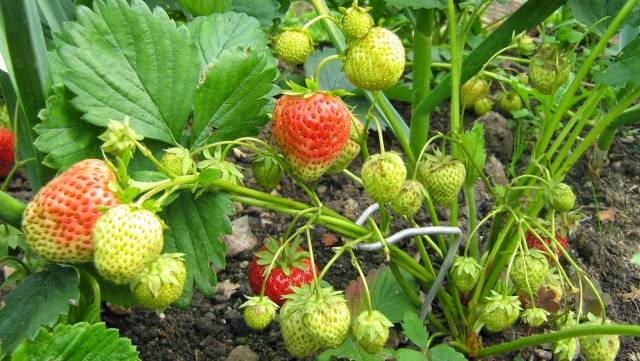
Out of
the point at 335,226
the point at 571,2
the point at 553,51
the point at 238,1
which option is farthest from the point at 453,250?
the point at 238,1

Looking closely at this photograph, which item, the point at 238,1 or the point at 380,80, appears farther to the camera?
the point at 238,1

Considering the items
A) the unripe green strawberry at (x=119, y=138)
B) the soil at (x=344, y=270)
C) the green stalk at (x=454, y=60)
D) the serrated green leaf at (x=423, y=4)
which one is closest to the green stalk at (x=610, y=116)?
the green stalk at (x=454, y=60)

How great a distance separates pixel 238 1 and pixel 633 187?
45.1 inches

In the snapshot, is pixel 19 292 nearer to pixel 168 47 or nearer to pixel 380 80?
pixel 168 47

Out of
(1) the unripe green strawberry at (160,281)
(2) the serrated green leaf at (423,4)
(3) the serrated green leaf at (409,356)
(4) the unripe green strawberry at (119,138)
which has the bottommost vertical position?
(3) the serrated green leaf at (409,356)

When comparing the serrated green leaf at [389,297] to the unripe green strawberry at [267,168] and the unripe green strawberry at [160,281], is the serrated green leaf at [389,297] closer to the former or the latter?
the unripe green strawberry at [267,168]

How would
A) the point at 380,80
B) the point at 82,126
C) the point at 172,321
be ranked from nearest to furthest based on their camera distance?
the point at 380,80, the point at 82,126, the point at 172,321

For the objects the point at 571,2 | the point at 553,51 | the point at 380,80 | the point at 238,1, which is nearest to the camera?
the point at 380,80

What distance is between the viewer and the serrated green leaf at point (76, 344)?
108 centimetres

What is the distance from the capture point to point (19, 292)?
1.21m

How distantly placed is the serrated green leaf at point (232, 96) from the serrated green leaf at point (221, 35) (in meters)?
0.13

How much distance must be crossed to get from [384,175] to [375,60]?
166 millimetres

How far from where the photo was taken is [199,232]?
1.30 m

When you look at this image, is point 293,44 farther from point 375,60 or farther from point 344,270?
point 344,270
